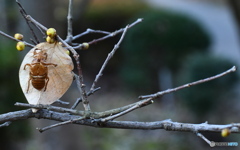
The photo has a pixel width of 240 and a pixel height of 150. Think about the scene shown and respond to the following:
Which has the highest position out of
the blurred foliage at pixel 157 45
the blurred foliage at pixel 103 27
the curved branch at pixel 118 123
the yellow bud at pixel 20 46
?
the blurred foliage at pixel 103 27

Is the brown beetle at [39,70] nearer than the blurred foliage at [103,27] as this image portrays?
Yes

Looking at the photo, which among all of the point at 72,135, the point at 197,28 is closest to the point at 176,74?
the point at 197,28

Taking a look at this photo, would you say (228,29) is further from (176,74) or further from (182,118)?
(182,118)

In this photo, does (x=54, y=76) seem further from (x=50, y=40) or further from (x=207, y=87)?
(x=207, y=87)

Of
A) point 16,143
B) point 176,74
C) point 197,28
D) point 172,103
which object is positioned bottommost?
point 16,143

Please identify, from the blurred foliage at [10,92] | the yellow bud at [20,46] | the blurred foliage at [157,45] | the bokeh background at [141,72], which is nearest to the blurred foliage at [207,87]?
the bokeh background at [141,72]

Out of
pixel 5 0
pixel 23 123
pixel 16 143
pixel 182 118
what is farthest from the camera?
pixel 5 0

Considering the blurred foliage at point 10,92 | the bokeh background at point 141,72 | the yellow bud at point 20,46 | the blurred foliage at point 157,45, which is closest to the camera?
the yellow bud at point 20,46

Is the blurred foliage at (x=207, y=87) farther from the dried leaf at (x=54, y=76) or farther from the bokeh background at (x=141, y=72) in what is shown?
the dried leaf at (x=54, y=76)
